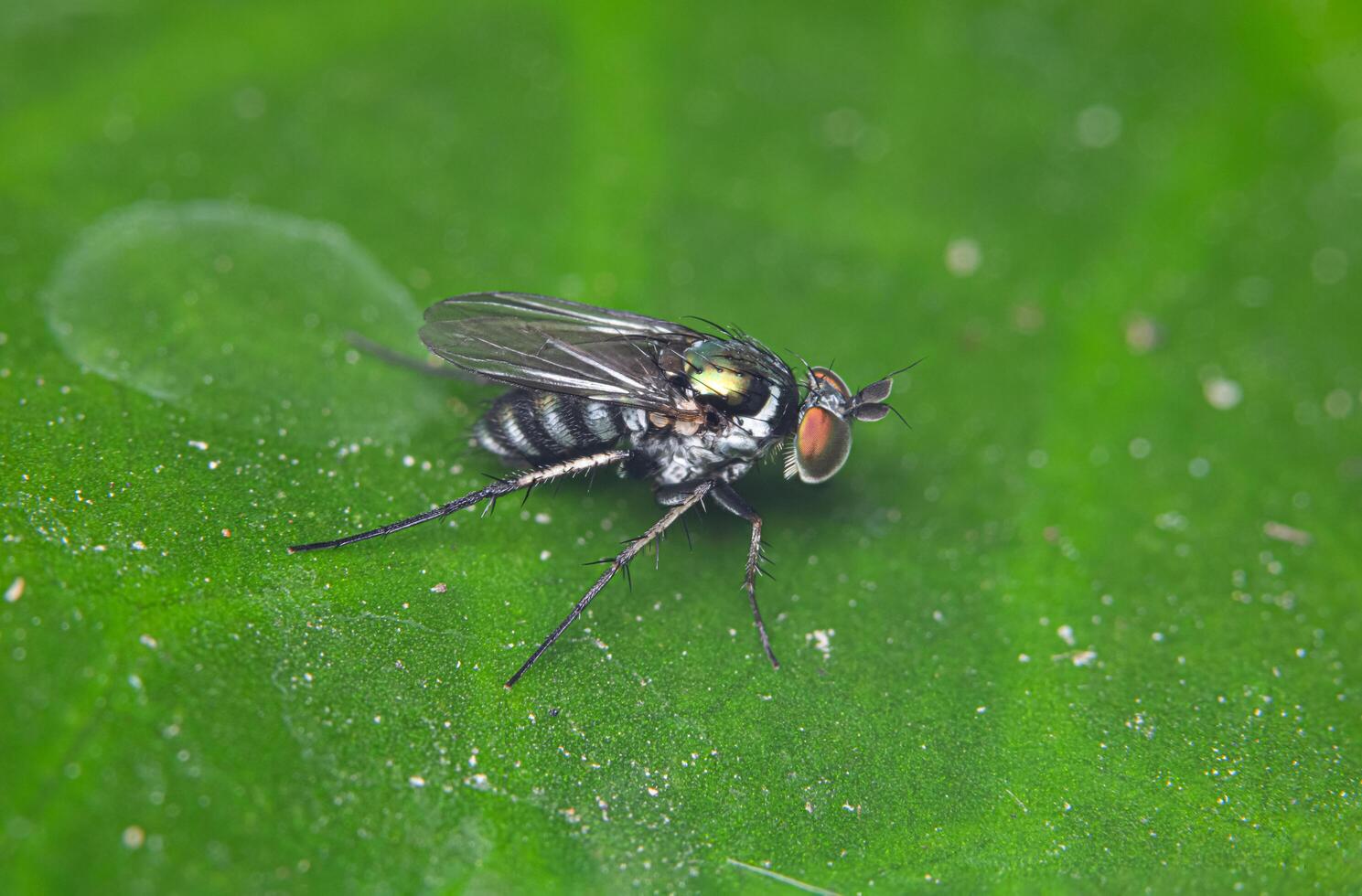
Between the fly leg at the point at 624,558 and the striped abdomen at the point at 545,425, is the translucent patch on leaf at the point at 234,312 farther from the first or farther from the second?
the fly leg at the point at 624,558

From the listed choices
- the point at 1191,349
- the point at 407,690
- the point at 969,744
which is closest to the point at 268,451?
the point at 407,690

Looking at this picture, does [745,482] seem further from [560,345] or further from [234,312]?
[234,312]

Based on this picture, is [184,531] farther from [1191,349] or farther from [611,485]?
[1191,349]

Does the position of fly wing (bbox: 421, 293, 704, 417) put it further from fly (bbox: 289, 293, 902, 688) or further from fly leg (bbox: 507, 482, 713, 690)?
fly leg (bbox: 507, 482, 713, 690)

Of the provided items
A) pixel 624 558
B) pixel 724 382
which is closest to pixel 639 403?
pixel 724 382

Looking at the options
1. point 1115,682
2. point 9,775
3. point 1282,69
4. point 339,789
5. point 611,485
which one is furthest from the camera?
point 1282,69

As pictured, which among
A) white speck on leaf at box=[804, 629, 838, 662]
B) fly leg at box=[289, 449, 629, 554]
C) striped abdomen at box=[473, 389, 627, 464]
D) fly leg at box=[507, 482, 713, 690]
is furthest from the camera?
striped abdomen at box=[473, 389, 627, 464]

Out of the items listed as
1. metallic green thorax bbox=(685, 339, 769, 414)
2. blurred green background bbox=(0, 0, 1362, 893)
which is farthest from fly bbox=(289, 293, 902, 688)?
blurred green background bbox=(0, 0, 1362, 893)
